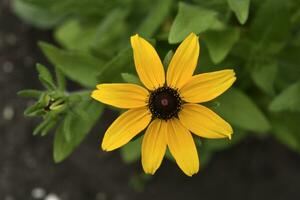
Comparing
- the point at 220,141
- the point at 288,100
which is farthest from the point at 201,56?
the point at 220,141

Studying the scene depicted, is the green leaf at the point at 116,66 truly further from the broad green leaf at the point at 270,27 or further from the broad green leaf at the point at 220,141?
the broad green leaf at the point at 220,141

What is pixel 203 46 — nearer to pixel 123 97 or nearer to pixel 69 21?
pixel 123 97

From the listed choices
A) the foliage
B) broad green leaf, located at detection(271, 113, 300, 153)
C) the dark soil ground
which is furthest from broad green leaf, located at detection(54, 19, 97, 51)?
broad green leaf, located at detection(271, 113, 300, 153)

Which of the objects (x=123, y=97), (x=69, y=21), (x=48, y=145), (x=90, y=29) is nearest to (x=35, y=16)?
(x=69, y=21)

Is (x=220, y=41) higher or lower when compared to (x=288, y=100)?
higher

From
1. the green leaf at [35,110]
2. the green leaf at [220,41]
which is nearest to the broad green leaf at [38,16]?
the green leaf at [220,41]

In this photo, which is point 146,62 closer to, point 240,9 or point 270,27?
point 240,9
